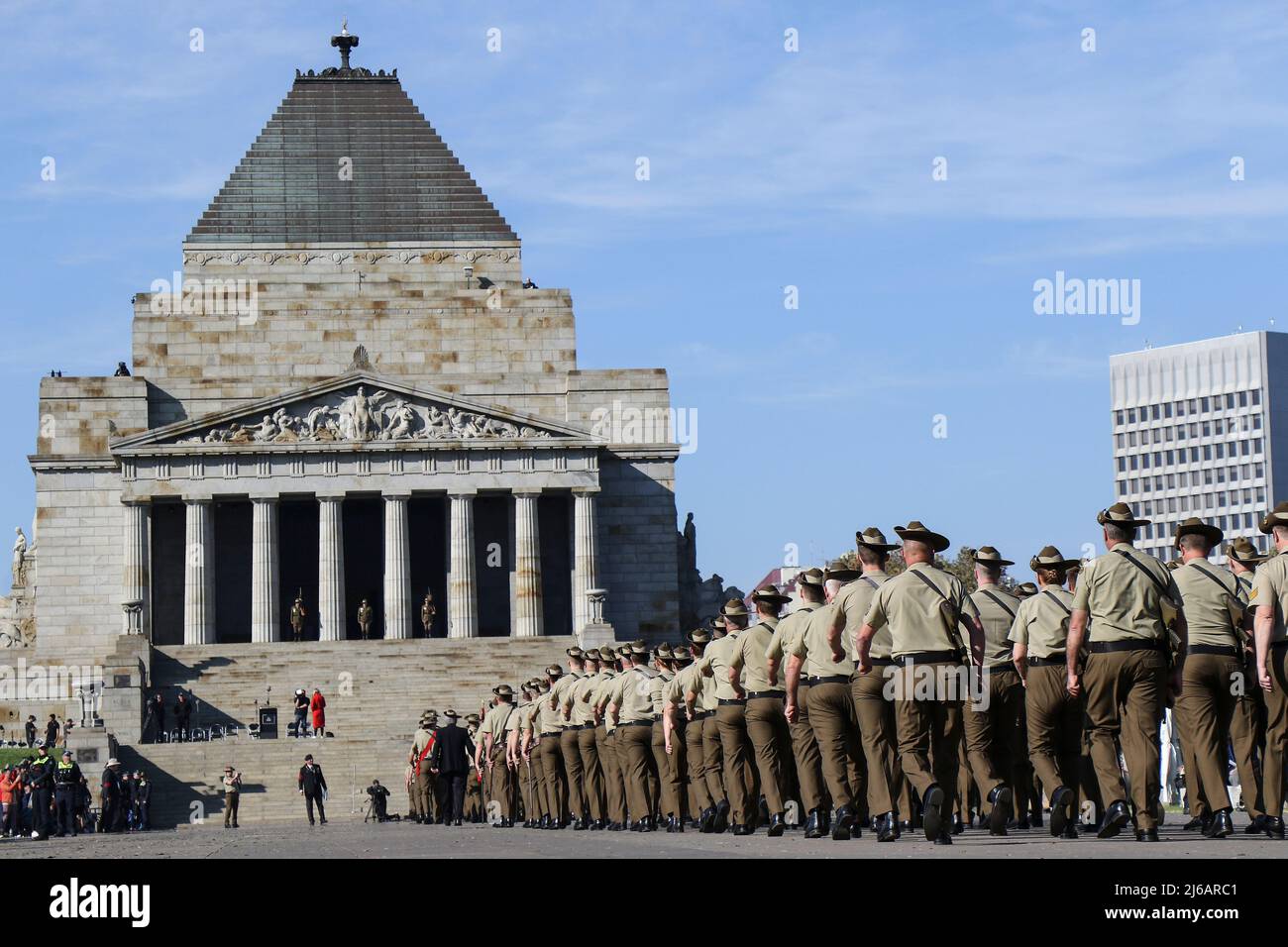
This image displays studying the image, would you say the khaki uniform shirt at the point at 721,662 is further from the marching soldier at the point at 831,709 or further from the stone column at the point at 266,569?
the stone column at the point at 266,569

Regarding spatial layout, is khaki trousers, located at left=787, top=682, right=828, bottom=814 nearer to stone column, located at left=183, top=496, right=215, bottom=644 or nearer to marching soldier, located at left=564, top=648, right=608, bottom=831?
marching soldier, located at left=564, top=648, right=608, bottom=831

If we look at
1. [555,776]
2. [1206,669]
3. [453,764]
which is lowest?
[453,764]

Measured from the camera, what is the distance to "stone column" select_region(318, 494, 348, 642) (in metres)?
76.1

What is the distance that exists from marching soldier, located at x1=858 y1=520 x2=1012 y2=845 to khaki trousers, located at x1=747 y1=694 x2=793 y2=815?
4.06m

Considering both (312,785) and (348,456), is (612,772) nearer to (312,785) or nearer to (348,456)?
(312,785)

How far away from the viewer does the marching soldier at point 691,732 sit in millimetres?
26812

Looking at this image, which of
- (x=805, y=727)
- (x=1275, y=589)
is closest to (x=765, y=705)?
(x=805, y=727)

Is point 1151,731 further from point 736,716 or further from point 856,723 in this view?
point 736,716

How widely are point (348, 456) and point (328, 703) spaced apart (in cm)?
1151

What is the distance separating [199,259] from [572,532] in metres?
19.6

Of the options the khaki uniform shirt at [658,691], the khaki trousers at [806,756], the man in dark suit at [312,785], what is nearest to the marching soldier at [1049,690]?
the khaki trousers at [806,756]

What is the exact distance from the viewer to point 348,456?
3004 inches

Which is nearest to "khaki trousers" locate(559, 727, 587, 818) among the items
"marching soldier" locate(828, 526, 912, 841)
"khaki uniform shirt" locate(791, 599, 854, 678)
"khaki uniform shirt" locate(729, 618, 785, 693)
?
"khaki uniform shirt" locate(729, 618, 785, 693)

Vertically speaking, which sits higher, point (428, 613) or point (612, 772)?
point (428, 613)
